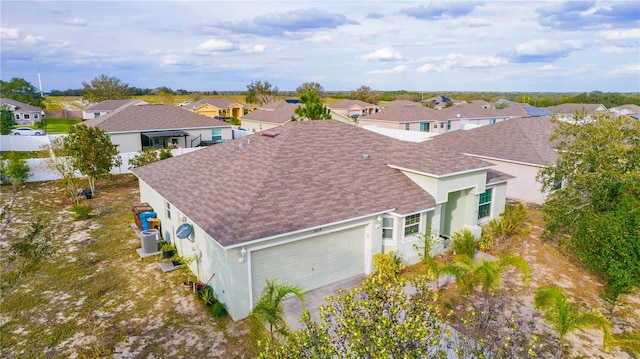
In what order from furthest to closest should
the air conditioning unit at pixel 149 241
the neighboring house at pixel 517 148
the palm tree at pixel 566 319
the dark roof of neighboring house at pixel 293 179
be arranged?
the neighboring house at pixel 517 148, the air conditioning unit at pixel 149 241, the dark roof of neighboring house at pixel 293 179, the palm tree at pixel 566 319

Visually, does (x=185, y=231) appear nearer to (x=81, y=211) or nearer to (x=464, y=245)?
(x=464, y=245)

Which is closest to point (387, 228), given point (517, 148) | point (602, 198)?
point (602, 198)

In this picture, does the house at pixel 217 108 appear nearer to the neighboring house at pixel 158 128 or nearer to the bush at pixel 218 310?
the neighboring house at pixel 158 128

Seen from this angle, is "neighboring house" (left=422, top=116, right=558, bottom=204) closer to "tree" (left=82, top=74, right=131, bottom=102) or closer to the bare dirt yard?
the bare dirt yard

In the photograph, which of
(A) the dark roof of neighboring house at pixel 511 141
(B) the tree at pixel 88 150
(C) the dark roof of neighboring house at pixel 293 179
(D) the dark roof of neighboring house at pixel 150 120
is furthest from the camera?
(D) the dark roof of neighboring house at pixel 150 120

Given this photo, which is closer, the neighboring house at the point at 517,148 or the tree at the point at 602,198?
the tree at the point at 602,198

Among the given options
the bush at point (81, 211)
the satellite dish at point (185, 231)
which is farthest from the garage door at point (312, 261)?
the bush at point (81, 211)
